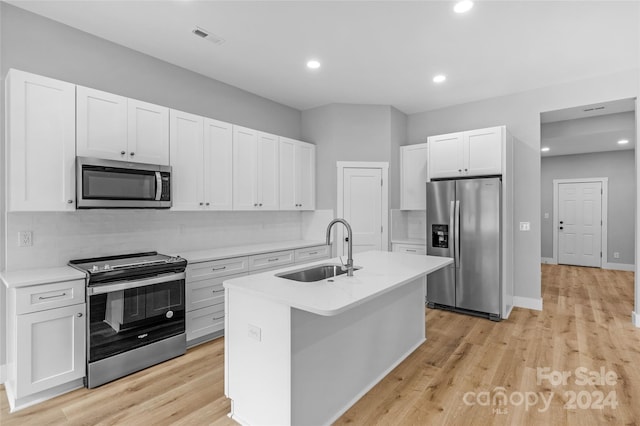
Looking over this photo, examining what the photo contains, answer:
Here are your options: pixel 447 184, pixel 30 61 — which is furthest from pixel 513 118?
pixel 30 61

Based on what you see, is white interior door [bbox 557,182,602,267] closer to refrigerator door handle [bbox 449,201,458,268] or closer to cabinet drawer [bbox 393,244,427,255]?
cabinet drawer [bbox 393,244,427,255]

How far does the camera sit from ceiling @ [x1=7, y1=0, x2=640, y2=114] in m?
2.57

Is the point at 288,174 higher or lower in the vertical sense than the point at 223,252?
higher

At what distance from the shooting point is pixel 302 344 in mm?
1871

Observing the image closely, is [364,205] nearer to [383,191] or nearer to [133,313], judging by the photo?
[383,191]

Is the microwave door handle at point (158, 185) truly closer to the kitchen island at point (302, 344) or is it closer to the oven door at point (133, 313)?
the oven door at point (133, 313)

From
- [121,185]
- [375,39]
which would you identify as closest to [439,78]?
[375,39]

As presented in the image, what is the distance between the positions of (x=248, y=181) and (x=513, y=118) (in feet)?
12.0

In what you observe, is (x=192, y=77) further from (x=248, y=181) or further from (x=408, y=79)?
(x=408, y=79)

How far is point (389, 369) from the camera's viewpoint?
2693 mm

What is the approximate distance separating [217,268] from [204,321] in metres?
0.53

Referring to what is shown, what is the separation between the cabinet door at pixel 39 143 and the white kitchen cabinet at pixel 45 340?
2.12 feet

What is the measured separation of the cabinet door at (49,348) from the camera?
2176 millimetres

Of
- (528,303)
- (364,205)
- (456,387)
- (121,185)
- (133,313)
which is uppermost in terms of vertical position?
(121,185)
